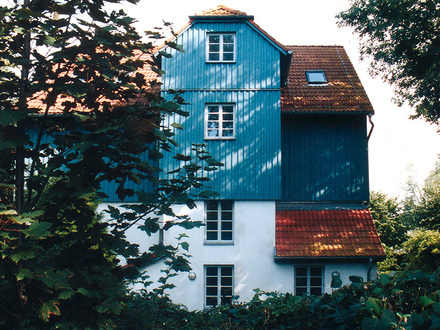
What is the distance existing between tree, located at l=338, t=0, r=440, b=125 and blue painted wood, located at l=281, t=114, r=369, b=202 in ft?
11.0

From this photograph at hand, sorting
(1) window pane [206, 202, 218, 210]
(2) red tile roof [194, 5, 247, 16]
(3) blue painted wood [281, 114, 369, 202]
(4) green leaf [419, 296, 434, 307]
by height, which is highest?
(2) red tile roof [194, 5, 247, 16]

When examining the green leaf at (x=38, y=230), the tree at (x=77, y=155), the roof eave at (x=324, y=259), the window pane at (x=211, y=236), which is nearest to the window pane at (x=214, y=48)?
the window pane at (x=211, y=236)

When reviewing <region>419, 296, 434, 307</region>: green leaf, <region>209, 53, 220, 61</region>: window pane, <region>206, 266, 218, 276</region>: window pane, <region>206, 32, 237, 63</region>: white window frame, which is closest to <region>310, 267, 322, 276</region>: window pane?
<region>206, 266, 218, 276</region>: window pane

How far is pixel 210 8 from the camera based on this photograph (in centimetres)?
1527

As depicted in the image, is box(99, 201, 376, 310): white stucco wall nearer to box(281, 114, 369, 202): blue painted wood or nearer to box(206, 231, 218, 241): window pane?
box(206, 231, 218, 241): window pane

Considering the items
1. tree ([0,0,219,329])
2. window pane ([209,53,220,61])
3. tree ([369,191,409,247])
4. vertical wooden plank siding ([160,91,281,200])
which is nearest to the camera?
tree ([0,0,219,329])

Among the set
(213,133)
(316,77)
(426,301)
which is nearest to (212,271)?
(213,133)

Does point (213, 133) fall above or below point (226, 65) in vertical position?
below

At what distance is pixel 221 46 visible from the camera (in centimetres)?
1489

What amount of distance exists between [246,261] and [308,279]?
217 centimetres

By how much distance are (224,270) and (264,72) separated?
273 inches

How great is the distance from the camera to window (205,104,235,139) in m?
14.6

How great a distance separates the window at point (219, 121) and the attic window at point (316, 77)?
167 inches

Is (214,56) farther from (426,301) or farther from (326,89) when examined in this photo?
(426,301)
